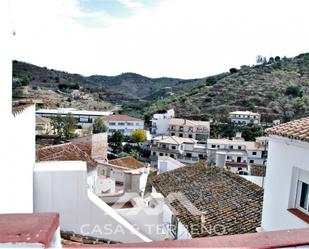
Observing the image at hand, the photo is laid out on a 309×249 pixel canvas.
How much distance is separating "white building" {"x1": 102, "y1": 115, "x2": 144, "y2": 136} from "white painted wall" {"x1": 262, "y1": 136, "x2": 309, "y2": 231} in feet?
132

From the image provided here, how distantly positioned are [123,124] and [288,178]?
42.0 meters

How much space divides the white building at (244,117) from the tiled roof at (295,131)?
4115cm

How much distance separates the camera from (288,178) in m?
3.61

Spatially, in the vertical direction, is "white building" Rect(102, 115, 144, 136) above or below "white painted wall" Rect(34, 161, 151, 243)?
below

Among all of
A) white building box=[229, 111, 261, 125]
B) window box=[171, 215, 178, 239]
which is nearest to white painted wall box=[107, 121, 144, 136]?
white building box=[229, 111, 261, 125]

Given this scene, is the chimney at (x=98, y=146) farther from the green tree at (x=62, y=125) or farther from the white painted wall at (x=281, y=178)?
the white painted wall at (x=281, y=178)

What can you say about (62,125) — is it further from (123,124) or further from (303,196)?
(303,196)

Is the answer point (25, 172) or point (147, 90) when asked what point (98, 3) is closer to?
point (25, 172)

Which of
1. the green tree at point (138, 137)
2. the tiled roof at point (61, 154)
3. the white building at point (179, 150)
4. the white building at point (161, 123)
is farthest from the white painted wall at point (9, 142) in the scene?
the white building at point (161, 123)

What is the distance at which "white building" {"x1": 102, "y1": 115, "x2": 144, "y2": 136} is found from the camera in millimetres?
44250

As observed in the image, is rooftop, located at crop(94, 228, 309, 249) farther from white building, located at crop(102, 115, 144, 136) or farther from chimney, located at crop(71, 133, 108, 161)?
white building, located at crop(102, 115, 144, 136)

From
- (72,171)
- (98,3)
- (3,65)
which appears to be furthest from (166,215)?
(3,65)

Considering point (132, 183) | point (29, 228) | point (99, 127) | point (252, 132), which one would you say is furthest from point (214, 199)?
point (252, 132)

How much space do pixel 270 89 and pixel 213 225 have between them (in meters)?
52.0
